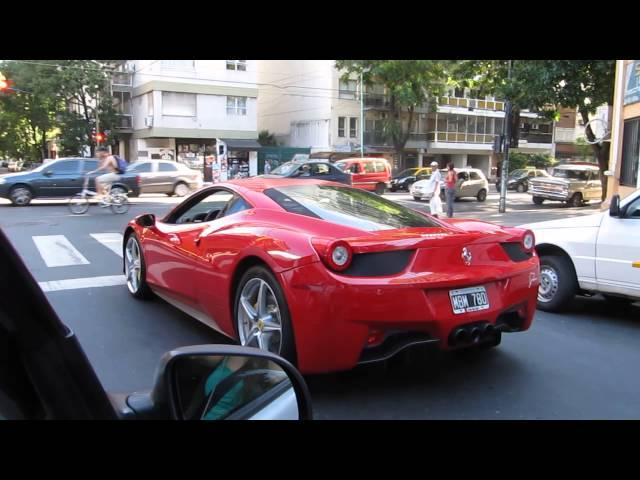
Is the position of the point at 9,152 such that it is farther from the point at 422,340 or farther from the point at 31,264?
the point at 422,340

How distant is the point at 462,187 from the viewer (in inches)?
1061

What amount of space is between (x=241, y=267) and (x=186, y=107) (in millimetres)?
35256

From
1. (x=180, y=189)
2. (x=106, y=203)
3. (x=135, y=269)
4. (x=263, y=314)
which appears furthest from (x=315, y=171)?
(x=263, y=314)

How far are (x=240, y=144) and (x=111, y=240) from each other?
29.0 metres

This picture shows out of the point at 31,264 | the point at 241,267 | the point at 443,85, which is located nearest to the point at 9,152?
the point at 443,85

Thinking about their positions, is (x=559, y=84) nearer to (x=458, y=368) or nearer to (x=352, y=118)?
(x=458, y=368)

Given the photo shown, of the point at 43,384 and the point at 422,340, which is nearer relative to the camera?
the point at 43,384

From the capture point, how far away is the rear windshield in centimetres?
404

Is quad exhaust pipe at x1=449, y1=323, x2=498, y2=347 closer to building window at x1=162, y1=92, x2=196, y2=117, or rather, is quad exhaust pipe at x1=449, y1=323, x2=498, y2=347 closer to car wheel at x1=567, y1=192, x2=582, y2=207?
car wheel at x1=567, y1=192, x2=582, y2=207

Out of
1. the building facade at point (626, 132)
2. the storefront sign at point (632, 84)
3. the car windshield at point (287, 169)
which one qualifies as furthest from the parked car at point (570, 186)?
the car windshield at point (287, 169)

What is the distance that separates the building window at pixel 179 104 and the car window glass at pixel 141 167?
1625 cm

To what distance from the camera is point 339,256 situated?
3.35 meters

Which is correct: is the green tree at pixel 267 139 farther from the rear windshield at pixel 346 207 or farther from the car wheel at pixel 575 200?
the rear windshield at pixel 346 207
